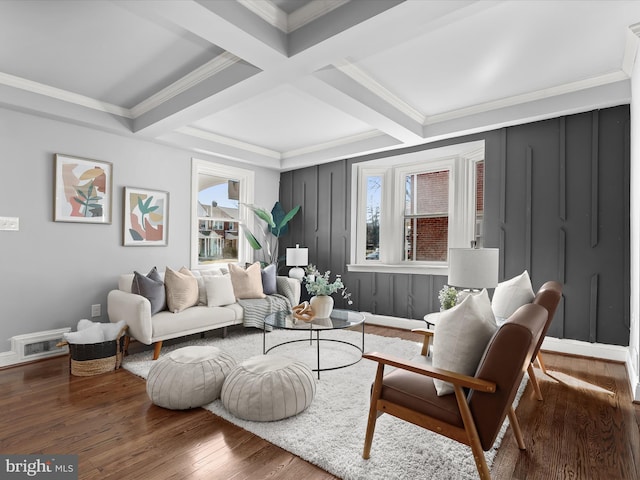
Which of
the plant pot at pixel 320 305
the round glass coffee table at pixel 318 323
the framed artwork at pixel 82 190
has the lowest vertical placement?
the round glass coffee table at pixel 318 323

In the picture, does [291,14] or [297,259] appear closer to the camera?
[291,14]

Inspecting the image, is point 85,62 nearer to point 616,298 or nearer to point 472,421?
point 472,421

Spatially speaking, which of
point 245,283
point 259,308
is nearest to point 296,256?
point 245,283

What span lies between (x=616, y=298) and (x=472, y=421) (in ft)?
9.07

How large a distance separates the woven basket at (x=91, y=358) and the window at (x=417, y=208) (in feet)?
10.5

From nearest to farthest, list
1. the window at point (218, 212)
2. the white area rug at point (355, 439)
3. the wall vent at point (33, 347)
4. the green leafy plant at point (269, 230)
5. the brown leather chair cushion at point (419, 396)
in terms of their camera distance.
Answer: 1. the brown leather chair cushion at point (419, 396)
2. the white area rug at point (355, 439)
3. the wall vent at point (33, 347)
4. the window at point (218, 212)
5. the green leafy plant at point (269, 230)

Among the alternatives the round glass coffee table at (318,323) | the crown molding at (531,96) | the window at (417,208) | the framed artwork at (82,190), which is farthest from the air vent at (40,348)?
the crown molding at (531,96)

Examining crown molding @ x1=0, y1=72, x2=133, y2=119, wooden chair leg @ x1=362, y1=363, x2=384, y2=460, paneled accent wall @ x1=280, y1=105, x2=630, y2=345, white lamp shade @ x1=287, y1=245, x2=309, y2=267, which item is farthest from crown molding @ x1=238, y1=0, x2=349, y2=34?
white lamp shade @ x1=287, y1=245, x2=309, y2=267

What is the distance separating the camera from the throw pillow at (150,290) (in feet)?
11.5

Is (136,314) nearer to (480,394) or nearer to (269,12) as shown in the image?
(269,12)

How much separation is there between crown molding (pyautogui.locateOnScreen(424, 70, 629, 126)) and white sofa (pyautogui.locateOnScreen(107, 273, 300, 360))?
3.20 m

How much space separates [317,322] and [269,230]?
2.95 metres

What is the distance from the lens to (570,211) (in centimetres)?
351

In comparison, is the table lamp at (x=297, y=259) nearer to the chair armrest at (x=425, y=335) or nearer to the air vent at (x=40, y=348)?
the chair armrest at (x=425, y=335)
